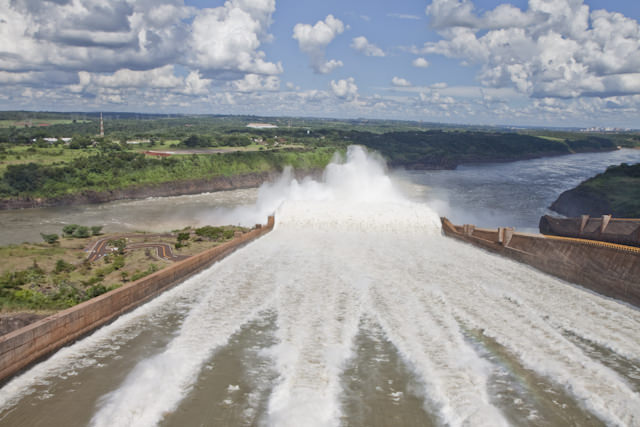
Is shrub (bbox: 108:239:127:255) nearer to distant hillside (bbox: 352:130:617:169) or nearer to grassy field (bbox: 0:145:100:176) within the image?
grassy field (bbox: 0:145:100:176)

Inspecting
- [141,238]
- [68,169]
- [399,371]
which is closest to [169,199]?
[68,169]

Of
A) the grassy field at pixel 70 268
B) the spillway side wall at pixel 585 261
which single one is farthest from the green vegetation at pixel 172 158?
the spillway side wall at pixel 585 261

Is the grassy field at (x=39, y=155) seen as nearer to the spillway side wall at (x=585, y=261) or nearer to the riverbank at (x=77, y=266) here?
the riverbank at (x=77, y=266)

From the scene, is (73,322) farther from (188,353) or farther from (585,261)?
(585,261)

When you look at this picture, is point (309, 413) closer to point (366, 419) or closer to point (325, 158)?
point (366, 419)

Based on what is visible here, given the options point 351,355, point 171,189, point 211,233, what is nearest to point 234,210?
point 211,233

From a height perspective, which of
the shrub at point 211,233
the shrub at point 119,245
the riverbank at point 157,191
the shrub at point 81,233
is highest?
the shrub at point 211,233
